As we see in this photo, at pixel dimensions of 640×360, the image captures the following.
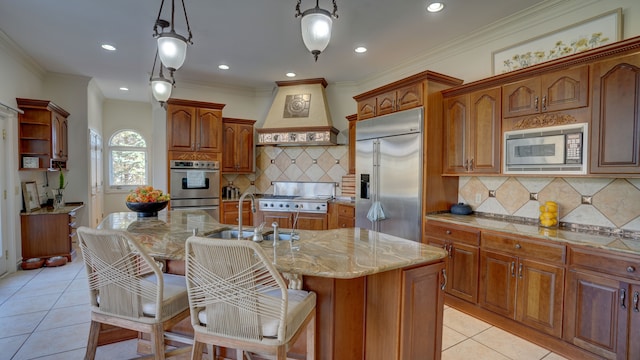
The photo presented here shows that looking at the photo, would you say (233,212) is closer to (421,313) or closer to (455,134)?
(455,134)

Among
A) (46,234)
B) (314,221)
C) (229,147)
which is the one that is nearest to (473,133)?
(314,221)

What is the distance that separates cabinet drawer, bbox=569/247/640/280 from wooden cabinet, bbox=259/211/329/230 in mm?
3192

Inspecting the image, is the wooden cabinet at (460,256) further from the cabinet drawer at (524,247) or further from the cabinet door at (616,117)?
the cabinet door at (616,117)

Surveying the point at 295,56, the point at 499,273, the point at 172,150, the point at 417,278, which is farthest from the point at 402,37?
the point at 172,150

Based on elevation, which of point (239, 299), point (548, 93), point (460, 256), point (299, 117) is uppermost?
point (299, 117)

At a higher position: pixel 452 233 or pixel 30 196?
pixel 30 196

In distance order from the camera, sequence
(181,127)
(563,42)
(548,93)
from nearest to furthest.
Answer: (548,93), (563,42), (181,127)

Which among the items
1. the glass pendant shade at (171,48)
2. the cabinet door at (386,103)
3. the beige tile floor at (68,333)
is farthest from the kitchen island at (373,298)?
the cabinet door at (386,103)

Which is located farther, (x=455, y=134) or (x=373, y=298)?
(x=455, y=134)

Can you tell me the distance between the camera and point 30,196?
4.30 m

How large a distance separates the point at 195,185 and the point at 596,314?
497 cm

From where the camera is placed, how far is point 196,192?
4918 millimetres

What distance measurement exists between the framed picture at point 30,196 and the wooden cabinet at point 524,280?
5.82 meters

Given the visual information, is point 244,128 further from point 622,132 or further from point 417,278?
point 622,132
